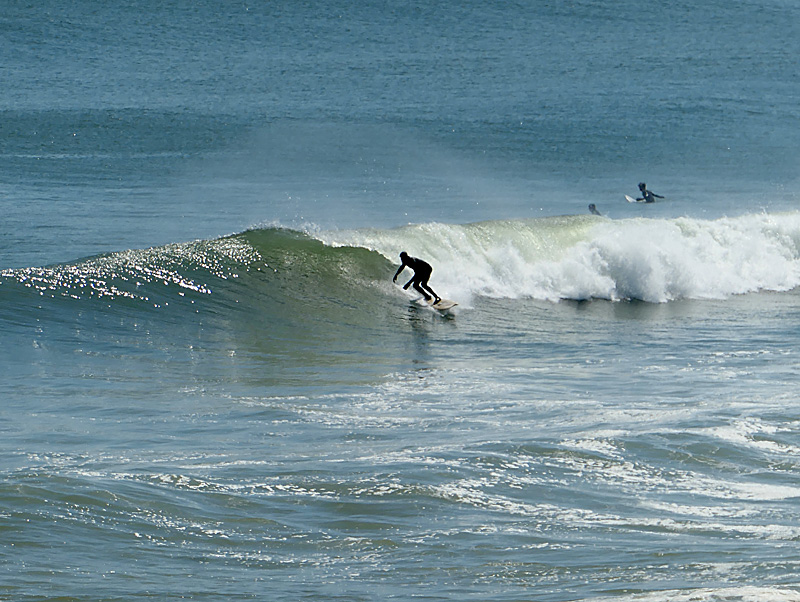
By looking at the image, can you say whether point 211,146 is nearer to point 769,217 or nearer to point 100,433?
point 769,217

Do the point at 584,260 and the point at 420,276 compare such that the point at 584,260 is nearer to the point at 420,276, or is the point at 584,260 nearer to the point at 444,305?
the point at 444,305

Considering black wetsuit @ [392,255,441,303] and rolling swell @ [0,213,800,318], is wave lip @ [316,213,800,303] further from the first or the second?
black wetsuit @ [392,255,441,303]

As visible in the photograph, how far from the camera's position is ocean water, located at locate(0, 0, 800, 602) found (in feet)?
19.3

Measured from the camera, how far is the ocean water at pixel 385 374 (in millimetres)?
5879

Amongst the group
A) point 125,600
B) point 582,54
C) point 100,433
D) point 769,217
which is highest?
point 582,54

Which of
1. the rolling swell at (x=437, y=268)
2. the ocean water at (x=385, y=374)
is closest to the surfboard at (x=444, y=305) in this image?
the ocean water at (x=385, y=374)

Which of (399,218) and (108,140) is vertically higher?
(108,140)

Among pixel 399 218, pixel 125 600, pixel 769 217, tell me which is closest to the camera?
pixel 125 600

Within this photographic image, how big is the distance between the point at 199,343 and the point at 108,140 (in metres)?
31.0

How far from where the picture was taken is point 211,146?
42875 mm

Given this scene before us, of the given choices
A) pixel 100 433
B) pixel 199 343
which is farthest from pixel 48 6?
pixel 100 433

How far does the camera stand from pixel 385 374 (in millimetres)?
11938

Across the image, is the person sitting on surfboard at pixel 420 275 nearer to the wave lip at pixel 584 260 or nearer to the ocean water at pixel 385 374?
the ocean water at pixel 385 374

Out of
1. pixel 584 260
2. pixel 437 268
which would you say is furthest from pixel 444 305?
pixel 584 260
